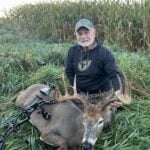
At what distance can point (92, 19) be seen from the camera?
11164 millimetres

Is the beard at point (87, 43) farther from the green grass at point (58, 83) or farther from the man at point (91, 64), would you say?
the green grass at point (58, 83)

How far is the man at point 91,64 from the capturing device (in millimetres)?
5689

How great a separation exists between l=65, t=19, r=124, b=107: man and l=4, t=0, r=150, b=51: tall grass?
3.86 metres

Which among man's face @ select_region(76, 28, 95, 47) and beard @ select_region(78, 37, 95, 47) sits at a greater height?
man's face @ select_region(76, 28, 95, 47)

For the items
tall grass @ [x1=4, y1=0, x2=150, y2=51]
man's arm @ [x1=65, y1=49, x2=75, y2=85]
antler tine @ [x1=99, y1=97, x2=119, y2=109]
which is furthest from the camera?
tall grass @ [x1=4, y1=0, x2=150, y2=51]

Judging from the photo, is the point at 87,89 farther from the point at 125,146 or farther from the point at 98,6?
the point at 98,6

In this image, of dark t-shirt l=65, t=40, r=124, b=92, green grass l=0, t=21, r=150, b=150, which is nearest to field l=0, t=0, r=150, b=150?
green grass l=0, t=21, r=150, b=150

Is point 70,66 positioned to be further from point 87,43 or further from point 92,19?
point 92,19

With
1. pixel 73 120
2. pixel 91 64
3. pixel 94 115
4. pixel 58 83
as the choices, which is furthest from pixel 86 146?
pixel 58 83

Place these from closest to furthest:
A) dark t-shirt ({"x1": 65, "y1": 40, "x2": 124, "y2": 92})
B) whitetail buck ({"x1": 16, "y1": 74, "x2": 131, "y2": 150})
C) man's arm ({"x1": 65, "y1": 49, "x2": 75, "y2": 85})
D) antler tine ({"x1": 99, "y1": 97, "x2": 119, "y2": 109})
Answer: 1. whitetail buck ({"x1": 16, "y1": 74, "x2": 131, "y2": 150})
2. antler tine ({"x1": 99, "y1": 97, "x2": 119, "y2": 109})
3. dark t-shirt ({"x1": 65, "y1": 40, "x2": 124, "y2": 92})
4. man's arm ({"x1": 65, "y1": 49, "x2": 75, "y2": 85})

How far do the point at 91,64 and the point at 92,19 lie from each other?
5.51 metres

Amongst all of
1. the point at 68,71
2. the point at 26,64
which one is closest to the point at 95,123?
the point at 68,71

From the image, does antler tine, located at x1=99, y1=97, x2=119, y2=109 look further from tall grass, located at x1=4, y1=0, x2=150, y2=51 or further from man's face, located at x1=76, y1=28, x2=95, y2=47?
tall grass, located at x1=4, y1=0, x2=150, y2=51

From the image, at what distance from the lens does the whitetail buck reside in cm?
484
